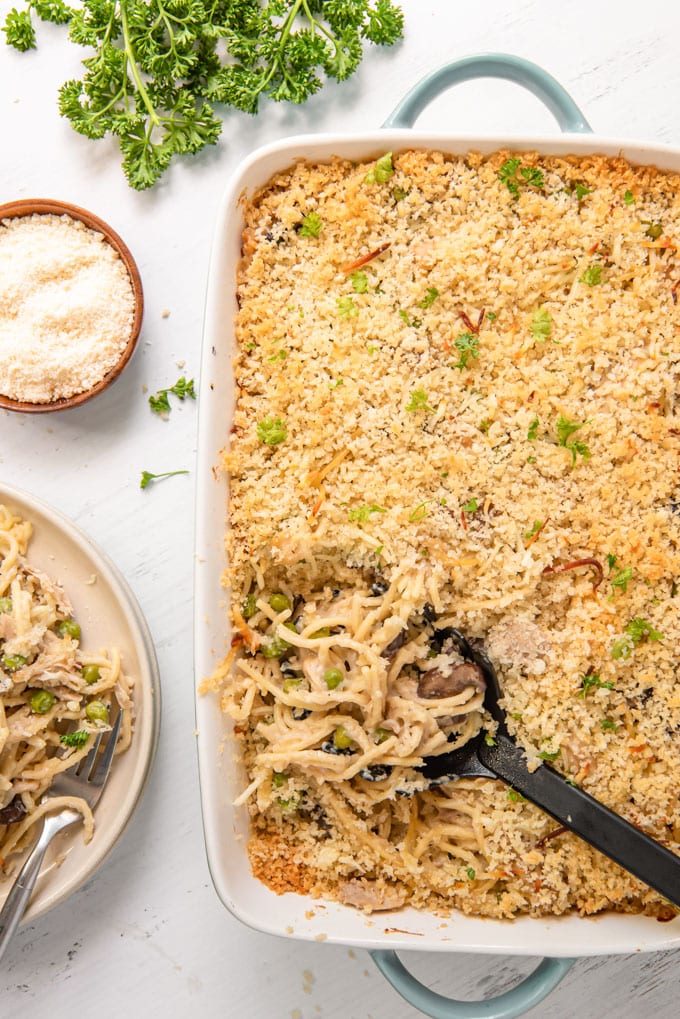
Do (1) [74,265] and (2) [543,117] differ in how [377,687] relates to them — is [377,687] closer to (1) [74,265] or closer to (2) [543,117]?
(1) [74,265]

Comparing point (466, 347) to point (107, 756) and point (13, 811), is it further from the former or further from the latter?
point (13, 811)

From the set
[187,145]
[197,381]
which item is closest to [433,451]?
[197,381]

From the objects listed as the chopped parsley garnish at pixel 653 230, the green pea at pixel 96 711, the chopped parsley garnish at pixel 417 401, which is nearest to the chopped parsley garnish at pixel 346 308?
the chopped parsley garnish at pixel 417 401

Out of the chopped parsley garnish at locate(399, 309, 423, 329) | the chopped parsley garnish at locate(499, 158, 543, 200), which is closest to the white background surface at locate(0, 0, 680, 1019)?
the chopped parsley garnish at locate(499, 158, 543, 200)

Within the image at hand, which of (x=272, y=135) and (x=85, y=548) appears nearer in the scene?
(x=85, y=548)

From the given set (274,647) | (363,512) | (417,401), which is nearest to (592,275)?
(417,401)

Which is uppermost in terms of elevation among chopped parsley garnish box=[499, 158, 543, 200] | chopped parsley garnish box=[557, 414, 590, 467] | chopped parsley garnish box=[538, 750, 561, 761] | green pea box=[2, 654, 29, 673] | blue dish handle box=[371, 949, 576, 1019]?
chopped parsley garnish box=[499, 158, 543, 200]

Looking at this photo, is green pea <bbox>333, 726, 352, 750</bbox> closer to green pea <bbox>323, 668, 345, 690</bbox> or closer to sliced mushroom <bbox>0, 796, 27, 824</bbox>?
green pea <bbox>323, 668, 345, 690</bbox>

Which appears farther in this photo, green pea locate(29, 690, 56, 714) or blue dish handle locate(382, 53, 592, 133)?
green pea locate(29, 690, 56, 714)
